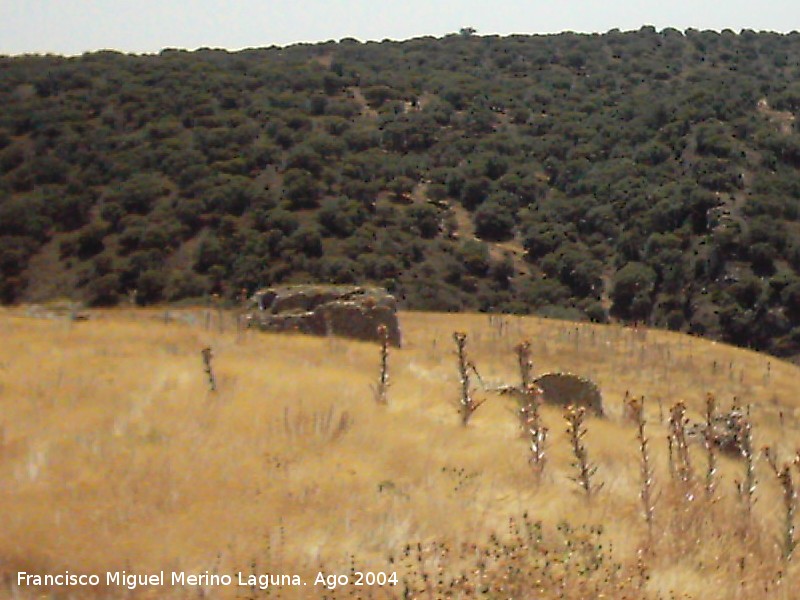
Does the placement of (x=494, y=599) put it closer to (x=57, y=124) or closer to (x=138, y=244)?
(x=138, y=244)

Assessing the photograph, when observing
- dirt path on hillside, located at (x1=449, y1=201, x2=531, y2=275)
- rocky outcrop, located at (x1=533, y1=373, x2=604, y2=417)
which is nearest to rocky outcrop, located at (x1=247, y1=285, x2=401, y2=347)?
rocky outcrop, located at (x1=533, y1=373, x2=604, y2=417)

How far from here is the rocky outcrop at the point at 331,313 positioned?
14.3 m

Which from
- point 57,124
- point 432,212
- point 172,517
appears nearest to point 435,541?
point 172,517

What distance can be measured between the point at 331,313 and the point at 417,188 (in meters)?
22.2

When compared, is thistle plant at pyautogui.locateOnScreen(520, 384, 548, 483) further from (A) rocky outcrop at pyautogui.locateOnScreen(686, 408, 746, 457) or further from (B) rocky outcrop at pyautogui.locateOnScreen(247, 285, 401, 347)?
(B) rocky outcrop at pyautogui.locateOnScreen(247, 285, 401, 347)

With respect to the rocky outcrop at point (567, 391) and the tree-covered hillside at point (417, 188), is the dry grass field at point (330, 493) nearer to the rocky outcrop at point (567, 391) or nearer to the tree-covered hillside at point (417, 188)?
the rocky outcrop at point (567, 391)

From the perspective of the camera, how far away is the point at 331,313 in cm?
1428

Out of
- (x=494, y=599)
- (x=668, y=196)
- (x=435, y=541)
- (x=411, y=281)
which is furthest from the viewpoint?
(x=668, y=196)

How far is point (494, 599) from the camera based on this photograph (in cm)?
477

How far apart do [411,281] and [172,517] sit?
22208mm

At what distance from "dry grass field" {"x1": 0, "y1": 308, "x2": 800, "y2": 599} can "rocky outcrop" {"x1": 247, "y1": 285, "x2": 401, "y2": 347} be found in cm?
332

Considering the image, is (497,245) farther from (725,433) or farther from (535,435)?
(535,435)

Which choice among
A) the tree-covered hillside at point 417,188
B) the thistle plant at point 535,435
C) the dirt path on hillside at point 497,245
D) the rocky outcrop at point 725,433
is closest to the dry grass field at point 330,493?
the thistle plant at point 535,435

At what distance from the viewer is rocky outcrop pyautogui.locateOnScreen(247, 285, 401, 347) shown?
14.3m
